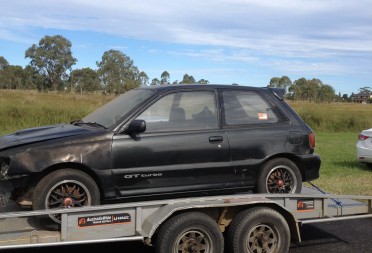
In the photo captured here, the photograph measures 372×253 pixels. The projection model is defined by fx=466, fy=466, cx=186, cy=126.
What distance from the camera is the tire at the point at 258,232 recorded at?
15.7ft

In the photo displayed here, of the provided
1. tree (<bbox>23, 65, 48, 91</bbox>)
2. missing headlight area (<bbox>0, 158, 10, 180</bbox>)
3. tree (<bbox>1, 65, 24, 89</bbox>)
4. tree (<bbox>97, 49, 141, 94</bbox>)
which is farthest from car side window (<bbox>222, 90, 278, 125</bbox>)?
tree (<bbox>1, 65, 24, 89</bbox>)

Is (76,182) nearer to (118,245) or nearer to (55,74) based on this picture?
(118,245)

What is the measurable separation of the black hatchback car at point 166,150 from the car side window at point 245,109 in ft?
0.04

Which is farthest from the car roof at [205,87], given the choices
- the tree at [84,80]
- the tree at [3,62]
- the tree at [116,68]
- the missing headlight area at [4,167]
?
the tree at [3,62]

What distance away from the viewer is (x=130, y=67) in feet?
205

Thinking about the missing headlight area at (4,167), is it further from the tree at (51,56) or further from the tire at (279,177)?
the tree at (51,56)

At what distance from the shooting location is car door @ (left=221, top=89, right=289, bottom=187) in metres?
5.35

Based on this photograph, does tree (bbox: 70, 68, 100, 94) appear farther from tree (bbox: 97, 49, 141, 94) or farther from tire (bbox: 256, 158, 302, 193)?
tire (bbox: 256, 158, 302, 193)

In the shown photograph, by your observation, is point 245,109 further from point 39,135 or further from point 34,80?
point 34,80

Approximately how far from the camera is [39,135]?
4.92m

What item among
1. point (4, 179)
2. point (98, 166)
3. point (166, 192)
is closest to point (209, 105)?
point (166, 192)

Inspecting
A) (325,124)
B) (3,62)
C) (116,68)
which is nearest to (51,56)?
(3,62)

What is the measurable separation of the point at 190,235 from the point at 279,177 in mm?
1519

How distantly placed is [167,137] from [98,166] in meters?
0.82
